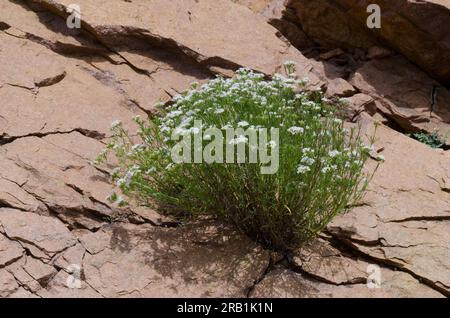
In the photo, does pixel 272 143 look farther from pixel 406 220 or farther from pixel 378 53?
pixel 378 53

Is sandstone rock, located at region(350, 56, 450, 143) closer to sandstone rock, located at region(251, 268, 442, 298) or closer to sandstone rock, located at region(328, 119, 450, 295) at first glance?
sandstone rock, located at region(328, 119, 450, 295)

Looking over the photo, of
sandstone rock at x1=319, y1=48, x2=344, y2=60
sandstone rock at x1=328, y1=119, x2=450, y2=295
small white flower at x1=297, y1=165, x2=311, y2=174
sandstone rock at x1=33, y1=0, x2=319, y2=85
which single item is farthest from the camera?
sandstone rock at x1=319, y1=48, x2=344, y2=60

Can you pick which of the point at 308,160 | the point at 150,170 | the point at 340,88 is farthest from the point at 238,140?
the point at 340,88

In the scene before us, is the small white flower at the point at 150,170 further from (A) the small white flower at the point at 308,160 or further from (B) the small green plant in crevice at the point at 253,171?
(A) the small white flower at the point at 308,160

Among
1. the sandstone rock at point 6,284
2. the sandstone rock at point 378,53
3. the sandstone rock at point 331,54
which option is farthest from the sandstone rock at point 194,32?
the sandstone rock at point 6,284

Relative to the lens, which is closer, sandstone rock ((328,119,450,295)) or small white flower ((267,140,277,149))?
small white flower ((267,140,277,149))

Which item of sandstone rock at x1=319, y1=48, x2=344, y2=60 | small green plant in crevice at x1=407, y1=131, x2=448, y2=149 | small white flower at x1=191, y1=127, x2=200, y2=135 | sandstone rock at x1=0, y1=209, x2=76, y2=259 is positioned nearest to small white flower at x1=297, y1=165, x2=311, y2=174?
small white flower at x1=191, y1=127, x2=200, y2=135
